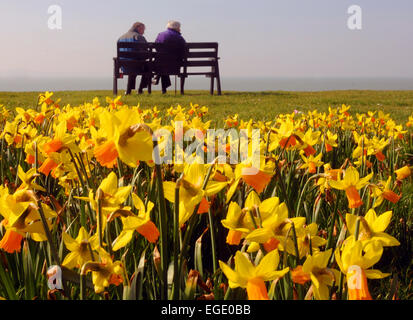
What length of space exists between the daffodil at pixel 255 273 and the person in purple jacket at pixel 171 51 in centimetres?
1175

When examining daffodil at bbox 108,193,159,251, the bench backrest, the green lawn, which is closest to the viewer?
daffodil at bbox 108,193,159,251

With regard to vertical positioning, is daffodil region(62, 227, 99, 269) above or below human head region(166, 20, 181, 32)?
below

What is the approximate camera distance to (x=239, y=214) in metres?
0.96

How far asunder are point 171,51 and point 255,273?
1184cm

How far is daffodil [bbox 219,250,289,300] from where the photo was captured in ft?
2.64

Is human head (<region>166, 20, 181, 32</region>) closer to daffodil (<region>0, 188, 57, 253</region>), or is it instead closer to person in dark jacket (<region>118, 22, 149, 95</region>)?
person in dark jacket (<region>118, 22, 149, 95</region>)

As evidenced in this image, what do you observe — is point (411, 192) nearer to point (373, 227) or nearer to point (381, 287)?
point (381, 287)

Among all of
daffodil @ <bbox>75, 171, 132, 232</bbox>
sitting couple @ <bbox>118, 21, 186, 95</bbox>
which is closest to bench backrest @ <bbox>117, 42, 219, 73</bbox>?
sitting couple @ <bbox>118, 21, 186, 95</bbox>

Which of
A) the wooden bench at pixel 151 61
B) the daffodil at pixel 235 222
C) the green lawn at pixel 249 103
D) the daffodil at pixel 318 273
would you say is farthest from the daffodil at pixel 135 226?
the wooden bench at pixel 151 61

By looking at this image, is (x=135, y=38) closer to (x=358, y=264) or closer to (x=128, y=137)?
(x=128, y=137)

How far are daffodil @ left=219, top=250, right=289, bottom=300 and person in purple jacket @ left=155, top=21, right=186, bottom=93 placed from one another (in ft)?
38.5

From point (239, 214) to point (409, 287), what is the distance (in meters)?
0.94
